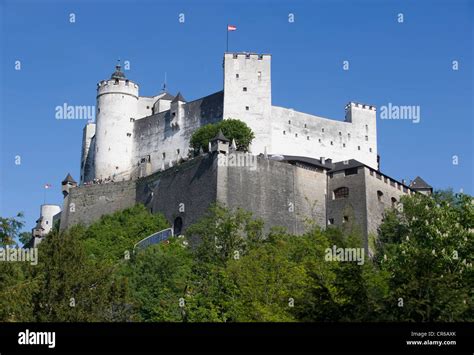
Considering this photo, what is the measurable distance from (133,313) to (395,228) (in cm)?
2628

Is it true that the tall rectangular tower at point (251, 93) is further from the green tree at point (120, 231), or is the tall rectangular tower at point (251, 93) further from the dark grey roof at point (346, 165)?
the green tree at point (120, 231)

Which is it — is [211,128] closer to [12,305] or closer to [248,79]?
[248,79]

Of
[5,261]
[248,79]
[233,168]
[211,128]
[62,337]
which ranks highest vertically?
[248,79]

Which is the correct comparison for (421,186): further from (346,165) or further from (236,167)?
(236,167)

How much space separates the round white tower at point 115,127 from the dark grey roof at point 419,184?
24.5 m

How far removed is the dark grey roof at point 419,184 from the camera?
6631cm

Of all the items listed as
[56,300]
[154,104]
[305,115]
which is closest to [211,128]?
[305,115]

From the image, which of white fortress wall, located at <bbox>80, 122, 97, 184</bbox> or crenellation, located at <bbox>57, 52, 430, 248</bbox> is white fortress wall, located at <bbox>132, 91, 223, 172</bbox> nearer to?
crenellation, located at <bbox>57, 52, 430, 248</bbox>

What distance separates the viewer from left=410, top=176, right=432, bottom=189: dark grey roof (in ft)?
218

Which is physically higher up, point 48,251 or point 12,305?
point 48,251

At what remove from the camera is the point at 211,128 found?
6681cm

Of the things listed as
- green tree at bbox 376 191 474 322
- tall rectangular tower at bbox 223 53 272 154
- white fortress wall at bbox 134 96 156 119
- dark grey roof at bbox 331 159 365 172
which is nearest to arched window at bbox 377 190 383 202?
green tree at bbox 376 191 474 322

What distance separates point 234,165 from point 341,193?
7944mm

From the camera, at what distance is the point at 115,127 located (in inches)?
3024
